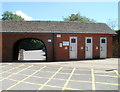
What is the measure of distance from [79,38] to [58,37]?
2568 mm

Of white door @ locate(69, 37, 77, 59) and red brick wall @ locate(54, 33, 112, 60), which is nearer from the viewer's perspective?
red brick wall @ locate(54, 33, 112, 60)

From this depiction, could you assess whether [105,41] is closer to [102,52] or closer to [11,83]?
[102,52]

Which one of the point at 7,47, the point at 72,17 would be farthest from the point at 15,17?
the point at 7,47

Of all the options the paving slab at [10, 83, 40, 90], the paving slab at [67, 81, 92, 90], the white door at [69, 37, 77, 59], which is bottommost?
the paving slab at [10, 83, 40, 90]

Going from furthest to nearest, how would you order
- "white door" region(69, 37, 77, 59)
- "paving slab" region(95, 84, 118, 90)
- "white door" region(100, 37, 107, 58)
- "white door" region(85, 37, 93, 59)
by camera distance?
"white door" region(100, 37, 107, 58) < "white door" region(85, 37, 93, 59) < "white door" region(69, 37, 77, 59) < "paving slab" region(95, 84, 118, 90)

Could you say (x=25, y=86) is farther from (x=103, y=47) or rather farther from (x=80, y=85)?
(x=103, y=47)

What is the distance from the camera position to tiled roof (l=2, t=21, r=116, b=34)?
1816 cm

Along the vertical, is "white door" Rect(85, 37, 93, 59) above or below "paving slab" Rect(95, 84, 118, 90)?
above

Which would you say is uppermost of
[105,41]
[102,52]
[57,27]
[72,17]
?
[72,17]

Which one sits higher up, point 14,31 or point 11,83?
point 14,31

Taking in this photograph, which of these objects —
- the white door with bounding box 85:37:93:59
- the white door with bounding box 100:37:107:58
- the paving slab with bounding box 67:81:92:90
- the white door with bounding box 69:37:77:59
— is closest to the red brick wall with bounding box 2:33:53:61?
the white door with bounding box 69:37:77:59

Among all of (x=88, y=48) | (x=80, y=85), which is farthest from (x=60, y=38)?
(x=80, y=85)

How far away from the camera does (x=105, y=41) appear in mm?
19656

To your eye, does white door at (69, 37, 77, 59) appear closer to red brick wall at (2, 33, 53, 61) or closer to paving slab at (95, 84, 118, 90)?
red brick wall at (2, 33, 53, 61)
